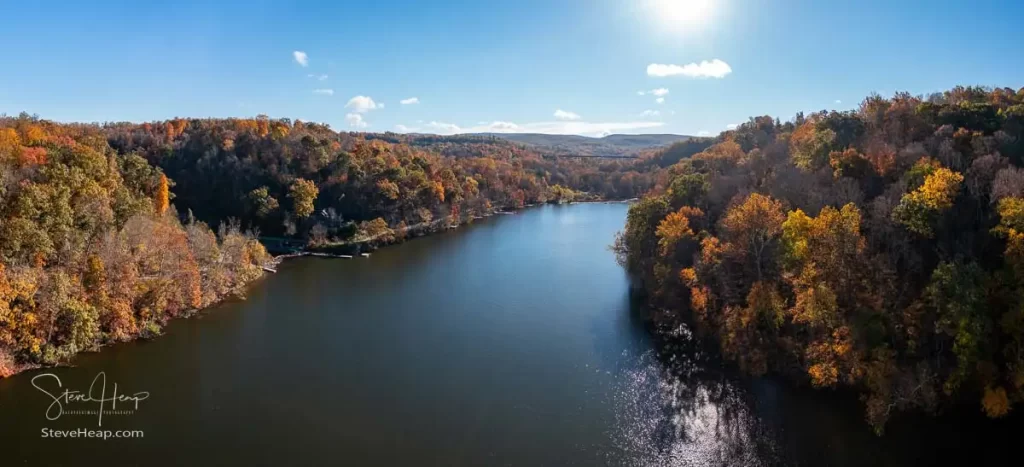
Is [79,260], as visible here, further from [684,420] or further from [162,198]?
[684,420]

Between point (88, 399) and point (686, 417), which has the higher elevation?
point (88, 399)

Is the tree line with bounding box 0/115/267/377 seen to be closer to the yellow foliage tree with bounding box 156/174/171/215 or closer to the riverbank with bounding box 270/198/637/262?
the yellow foliage tree with bounding box 156/174/171/215

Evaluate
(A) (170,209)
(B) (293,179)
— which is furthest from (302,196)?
(A) (170,209)

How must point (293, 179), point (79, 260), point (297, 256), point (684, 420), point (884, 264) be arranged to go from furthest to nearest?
point (293, 179) → point (297, 256) → point (79, 260) → point (884, 264) → point (684, 420)

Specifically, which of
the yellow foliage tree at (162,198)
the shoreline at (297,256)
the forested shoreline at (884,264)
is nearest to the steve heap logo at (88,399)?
the shoreline at (297,256)

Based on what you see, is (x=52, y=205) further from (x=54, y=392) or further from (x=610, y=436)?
(x=610, y=436)

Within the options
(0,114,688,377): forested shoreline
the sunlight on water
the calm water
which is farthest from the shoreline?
the sunlight on water
